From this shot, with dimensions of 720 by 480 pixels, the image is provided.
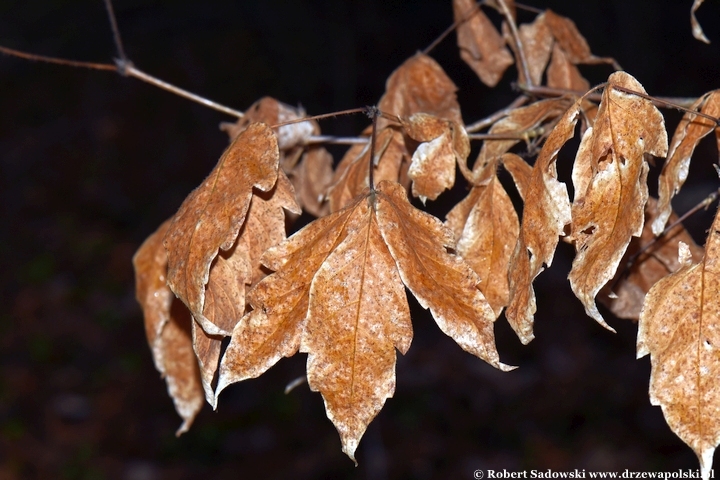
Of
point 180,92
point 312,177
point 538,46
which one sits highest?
point 180,92

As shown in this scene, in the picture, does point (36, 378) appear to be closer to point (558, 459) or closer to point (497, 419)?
point (497, 419)

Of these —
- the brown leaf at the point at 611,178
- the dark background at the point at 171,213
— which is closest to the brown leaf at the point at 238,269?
the brown leaf at the point at 611,178

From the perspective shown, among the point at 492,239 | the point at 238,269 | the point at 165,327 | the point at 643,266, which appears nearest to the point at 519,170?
the point at 492,239

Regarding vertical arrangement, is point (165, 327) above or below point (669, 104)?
below

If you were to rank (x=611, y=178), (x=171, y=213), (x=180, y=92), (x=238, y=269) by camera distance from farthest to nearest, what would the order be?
(x=171, y=213)
(x=180, y=92)
(x=238, y=269)
(x=611, y=178)

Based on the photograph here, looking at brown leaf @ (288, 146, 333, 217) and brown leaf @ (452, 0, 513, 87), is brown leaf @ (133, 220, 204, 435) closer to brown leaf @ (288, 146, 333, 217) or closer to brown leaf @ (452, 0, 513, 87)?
brown leaf @ (288, 146, 333, 217)

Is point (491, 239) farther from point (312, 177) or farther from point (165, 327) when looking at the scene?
point (165, 327)

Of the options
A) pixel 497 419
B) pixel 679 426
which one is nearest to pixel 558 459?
pixel 497 419
